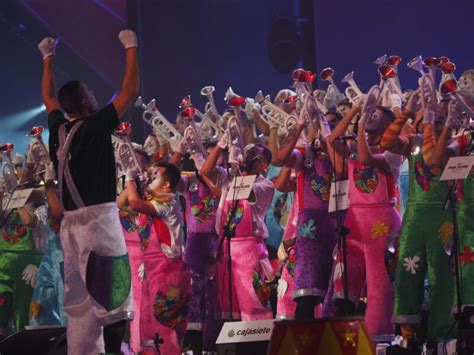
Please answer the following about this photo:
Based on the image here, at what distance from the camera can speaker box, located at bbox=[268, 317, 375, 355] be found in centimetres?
247

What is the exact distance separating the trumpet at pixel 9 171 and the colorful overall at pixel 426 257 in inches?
127

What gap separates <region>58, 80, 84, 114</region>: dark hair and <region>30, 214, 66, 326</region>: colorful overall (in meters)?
3.16

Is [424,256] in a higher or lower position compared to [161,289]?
higher

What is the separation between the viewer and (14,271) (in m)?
6.93

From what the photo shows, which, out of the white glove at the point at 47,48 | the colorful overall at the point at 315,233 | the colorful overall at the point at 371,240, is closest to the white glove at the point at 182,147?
the colorful overall at the point at 315,233

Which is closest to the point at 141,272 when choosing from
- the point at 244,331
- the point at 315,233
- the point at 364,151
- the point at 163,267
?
the point at 163,267

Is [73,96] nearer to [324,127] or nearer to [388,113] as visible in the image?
[324,127]

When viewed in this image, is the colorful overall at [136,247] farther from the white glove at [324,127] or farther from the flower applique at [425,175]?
the flower applique at [425,175]

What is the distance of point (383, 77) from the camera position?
528 centimetres

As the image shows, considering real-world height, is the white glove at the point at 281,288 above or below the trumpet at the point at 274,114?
below

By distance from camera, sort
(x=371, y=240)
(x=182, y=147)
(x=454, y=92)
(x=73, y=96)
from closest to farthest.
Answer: (x=73, y=96)
(x=454, y=92)
(x=371, y=240)
(x=182, y=147)

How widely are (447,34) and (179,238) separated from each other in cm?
253

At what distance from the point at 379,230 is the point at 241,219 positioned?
1.09 meters

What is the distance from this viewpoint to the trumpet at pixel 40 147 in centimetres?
630
